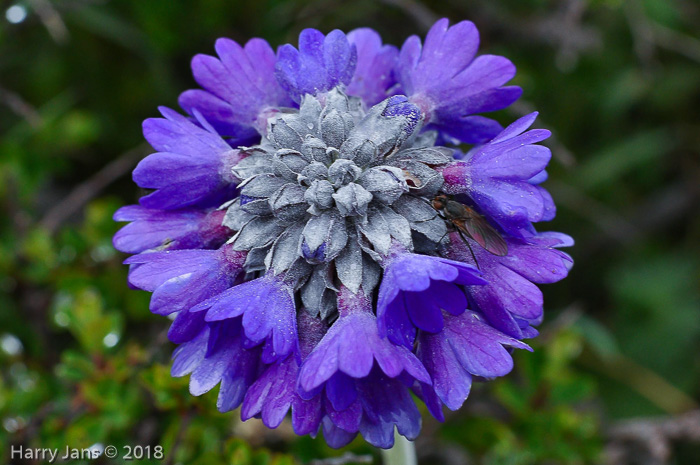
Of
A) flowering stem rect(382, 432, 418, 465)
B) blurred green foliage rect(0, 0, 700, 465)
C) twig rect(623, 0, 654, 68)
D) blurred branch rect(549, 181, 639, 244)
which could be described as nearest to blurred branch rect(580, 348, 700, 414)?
blurred green foliage rect(0, 0, 700, 465)

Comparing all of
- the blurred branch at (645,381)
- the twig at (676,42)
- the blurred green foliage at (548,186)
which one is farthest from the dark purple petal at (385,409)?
the twig at (676,42)

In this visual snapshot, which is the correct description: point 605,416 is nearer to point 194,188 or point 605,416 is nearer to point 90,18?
point 194,188

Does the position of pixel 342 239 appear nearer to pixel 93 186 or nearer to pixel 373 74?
pixel 373 74

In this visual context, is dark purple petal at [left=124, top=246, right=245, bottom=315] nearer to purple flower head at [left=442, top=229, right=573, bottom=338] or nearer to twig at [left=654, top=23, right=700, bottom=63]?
purple flower head at [left=442, top=229, right=573, bottom=338]

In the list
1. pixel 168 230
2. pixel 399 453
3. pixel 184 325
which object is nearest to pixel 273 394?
pixel 184 325

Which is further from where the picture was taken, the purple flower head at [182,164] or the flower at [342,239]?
the purple flower head at [182,164]

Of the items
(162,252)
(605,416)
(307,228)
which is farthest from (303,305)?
(605,416)

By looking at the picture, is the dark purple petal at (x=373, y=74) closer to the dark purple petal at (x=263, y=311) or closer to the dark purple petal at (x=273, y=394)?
the dark purple petal at (x=263, y=311)
